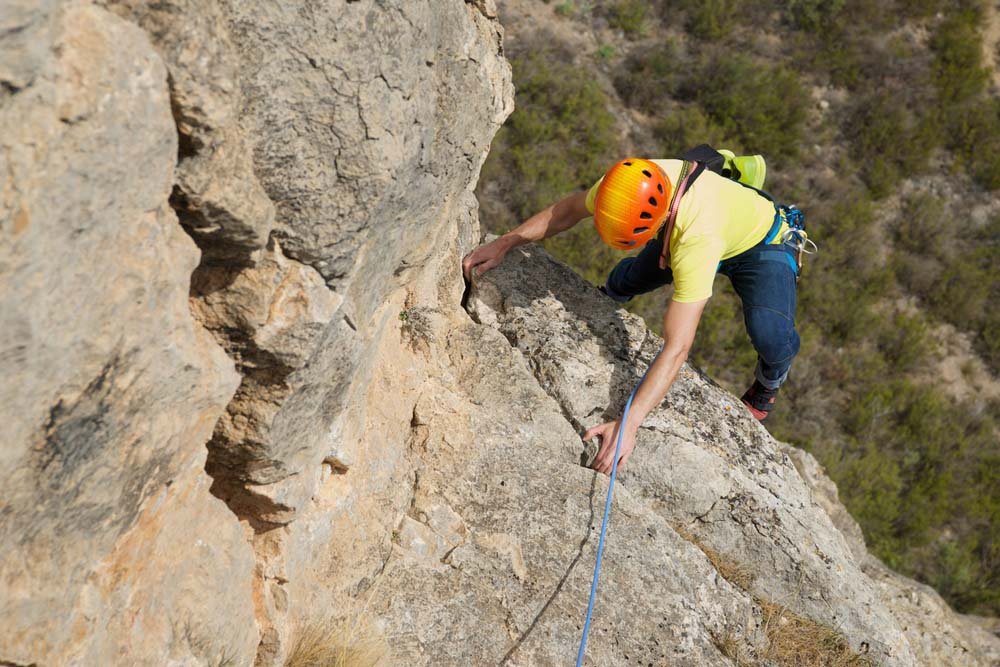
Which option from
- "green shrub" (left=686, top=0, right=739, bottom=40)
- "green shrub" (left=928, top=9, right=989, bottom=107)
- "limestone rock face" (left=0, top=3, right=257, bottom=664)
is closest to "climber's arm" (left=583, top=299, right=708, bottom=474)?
"limestone rock face" (left=0, top=3, right=257, bottom=664)

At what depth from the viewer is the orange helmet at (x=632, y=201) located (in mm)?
3451

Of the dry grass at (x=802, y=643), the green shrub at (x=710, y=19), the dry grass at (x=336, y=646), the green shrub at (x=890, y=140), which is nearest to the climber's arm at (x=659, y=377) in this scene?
the dry grass at (x=802, y=643)

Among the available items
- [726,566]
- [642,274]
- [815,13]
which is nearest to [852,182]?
[815,13]

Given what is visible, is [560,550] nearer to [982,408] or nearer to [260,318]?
[260,318]

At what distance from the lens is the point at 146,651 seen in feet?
6.32

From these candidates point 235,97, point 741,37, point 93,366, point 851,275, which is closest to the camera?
point 93,366

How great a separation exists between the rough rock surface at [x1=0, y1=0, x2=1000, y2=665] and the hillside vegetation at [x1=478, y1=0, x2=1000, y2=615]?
16.1 feet

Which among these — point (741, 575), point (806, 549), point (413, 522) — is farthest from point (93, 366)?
point (806, 549)

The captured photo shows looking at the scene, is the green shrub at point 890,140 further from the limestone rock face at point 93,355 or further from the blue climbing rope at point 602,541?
the limestone rock face at point 93,355

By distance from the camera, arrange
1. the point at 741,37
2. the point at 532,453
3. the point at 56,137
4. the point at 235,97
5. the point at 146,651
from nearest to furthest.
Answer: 1. the point at 56,137
2. the point at 235,97
3. the point at 146,651
4. the point at 532,453
5. the point at 741,37

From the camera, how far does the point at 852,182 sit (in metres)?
11.3

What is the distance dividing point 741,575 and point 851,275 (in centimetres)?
816

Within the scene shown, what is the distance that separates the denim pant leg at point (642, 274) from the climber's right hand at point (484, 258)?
0.94 m

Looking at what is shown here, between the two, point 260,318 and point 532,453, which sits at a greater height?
point 260,318
